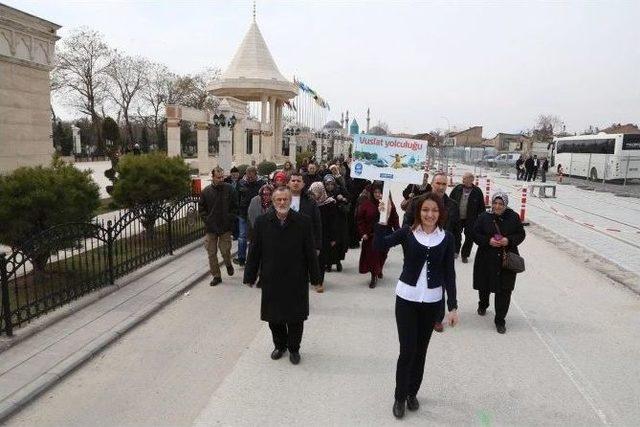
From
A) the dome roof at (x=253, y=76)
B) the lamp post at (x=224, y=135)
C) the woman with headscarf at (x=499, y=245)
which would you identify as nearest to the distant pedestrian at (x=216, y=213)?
the woman with headscarf at (x=499, y=245)

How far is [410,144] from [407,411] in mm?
3482

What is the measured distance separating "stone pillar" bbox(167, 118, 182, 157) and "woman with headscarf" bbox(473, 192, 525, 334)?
22.5 m

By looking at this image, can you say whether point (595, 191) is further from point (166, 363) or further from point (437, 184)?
point (166, 363)

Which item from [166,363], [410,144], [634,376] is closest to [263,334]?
[166,363]

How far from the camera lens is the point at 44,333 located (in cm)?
529

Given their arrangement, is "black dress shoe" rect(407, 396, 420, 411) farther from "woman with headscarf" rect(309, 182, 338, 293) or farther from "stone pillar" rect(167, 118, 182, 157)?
"stone pillar" rect(167, 118, 182, 157)

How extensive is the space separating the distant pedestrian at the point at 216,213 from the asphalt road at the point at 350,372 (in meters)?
0.81

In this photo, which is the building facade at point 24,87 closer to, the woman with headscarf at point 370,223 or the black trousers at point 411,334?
the woman with headscarf at point 370,223

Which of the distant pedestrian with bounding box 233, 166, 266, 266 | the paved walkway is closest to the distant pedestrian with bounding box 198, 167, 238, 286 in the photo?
the distant pedestrian with bounding box 233, 166, 266, 266

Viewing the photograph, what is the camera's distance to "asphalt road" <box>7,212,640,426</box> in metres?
3.88

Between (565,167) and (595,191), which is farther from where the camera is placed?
(565,167)

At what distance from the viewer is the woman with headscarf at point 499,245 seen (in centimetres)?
564

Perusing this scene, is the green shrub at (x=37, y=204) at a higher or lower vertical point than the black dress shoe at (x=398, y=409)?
higher

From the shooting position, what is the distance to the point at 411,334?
375cm
